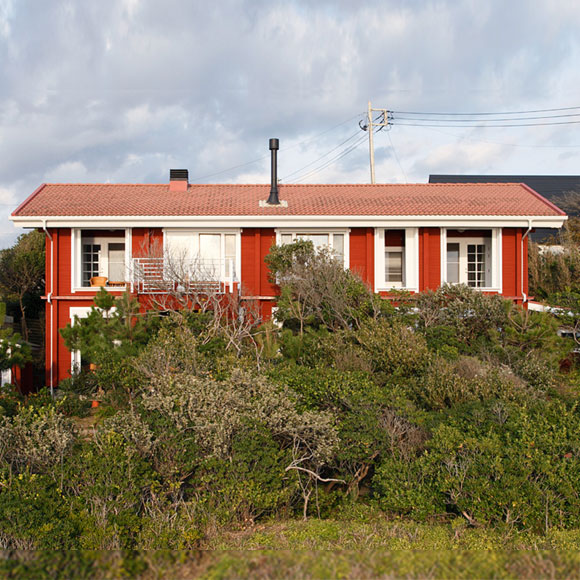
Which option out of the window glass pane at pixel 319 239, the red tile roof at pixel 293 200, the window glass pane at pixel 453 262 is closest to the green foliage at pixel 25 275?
the red tile roof at pixel 293 200

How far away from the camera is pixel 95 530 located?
237 inches

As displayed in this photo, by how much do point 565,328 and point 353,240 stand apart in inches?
247

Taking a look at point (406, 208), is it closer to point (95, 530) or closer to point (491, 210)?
point (491, 210)

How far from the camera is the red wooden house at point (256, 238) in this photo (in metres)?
15.1

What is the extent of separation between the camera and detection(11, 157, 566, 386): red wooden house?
15070mm

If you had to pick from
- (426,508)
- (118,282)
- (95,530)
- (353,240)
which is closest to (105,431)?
(95,530)

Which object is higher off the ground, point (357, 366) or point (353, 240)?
point (353, 240)

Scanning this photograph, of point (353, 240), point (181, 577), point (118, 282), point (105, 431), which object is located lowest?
point (105, 431)

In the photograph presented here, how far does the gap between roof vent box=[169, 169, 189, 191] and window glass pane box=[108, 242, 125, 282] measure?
9.77 feet

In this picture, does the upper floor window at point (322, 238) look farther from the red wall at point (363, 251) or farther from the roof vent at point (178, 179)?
the roof vent at point (178, 179)

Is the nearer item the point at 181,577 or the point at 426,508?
the point at 181,577

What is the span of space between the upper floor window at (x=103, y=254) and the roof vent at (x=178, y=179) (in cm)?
273

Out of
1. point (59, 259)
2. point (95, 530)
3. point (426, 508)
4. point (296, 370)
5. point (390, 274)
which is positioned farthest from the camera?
point (390, 274)

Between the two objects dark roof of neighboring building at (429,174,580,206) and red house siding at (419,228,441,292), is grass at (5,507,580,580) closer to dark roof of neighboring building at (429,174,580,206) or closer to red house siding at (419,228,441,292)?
red house siding at (419,228,441,292)
